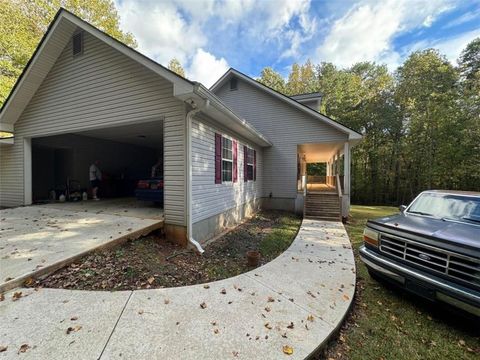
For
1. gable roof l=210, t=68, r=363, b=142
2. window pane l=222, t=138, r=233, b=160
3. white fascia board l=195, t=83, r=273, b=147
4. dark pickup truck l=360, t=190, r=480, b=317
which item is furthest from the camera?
gable roof l=210, t=68, r=363, b=142

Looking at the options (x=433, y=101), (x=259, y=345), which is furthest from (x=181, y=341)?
(x=433, y=101)

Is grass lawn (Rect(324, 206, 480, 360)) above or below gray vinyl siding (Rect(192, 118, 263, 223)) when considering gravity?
below

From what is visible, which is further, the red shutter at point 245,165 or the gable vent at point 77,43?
the red shutter at point 245,165

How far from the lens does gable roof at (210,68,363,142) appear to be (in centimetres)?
1012

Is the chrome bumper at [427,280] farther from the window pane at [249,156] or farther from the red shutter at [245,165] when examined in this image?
the window pane at [249,156]

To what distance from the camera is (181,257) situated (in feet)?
15.8

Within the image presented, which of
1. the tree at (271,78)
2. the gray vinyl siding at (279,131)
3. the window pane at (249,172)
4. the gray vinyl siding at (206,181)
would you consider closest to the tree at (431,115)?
the tree at (271,78)

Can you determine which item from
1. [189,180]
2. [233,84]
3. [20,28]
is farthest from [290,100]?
[20,28]

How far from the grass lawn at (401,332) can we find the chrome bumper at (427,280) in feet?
0.94

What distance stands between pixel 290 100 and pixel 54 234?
1081cm

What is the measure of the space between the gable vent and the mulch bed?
631 cm

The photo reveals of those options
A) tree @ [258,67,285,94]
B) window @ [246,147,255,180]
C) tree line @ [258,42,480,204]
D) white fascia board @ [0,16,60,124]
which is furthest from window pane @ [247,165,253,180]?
tree @ [258,67,285,94]

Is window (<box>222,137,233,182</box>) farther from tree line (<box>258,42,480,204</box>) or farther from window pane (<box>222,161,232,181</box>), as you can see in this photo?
tree line (<box>258,42,480,204</box>)

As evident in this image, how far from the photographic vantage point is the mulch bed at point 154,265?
3.26m
